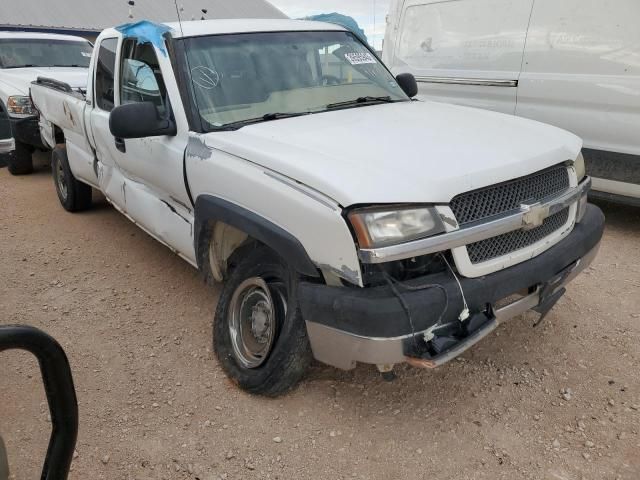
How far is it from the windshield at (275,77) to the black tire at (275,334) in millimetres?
825

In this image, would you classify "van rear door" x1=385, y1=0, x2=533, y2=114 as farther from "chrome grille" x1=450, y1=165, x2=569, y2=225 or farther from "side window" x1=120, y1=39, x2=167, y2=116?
"side window" x1=120, y1=39, x2=167, y2=116

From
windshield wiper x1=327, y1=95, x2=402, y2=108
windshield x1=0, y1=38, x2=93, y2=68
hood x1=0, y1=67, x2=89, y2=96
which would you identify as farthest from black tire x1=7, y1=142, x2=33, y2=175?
Result: windshield wiper x1=327, y1=95, x2=402, y2=108

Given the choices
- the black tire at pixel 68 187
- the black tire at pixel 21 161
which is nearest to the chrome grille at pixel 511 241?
the black tire at pixel 68 187

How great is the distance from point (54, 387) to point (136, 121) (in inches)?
73.1

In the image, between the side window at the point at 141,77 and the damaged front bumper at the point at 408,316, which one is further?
the side window at the point at 141,77

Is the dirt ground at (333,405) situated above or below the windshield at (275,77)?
below

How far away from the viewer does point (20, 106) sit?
718 cm

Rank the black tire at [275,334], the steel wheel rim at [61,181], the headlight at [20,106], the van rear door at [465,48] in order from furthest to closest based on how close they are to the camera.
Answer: the headlight at [20,106] → the steel wheel rim at [61,181] → the van rear door at [465,48] → the black tire at [275,334]

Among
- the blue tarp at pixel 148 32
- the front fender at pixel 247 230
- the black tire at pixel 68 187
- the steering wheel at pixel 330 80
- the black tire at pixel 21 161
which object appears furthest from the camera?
the black tire at pixel 21 161

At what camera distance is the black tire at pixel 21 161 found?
7578 mm

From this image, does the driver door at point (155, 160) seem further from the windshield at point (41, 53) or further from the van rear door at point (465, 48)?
the windshield at point (41, 53)

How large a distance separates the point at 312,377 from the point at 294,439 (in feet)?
1.54

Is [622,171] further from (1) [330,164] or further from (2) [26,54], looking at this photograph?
(2) [26,54]

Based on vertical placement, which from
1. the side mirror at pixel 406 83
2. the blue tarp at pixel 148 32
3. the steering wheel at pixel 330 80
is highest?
the blue tarp at pixel 148 32
